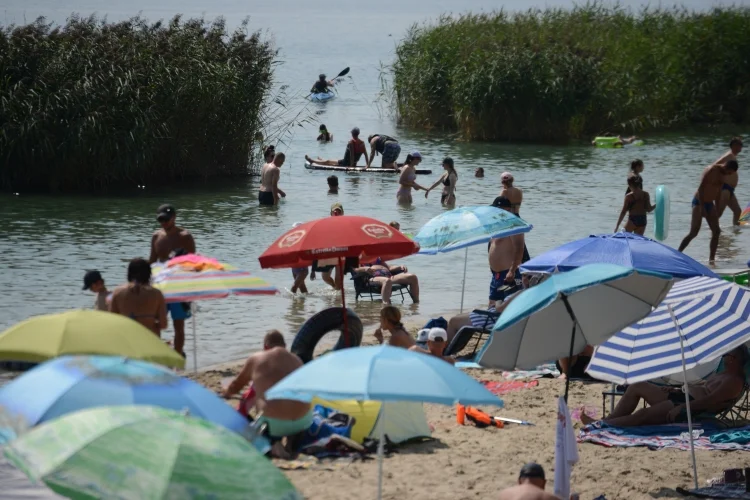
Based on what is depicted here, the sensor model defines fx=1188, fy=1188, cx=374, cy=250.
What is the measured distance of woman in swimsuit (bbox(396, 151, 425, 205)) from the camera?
24594mm

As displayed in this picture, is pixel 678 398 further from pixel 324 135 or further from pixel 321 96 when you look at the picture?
pixel 321 96

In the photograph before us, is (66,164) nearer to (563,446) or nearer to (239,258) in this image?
(239,258)

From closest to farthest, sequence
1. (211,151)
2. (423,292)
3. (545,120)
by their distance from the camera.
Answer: (423,292) < (211,151) < (545,120)

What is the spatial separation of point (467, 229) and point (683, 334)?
4.15 metres

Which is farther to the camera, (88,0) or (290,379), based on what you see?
(88,0)

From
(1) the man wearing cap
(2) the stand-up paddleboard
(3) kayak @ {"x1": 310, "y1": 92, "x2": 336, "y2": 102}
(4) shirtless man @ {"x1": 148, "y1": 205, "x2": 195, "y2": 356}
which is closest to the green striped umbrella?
(1) the man wearing cap

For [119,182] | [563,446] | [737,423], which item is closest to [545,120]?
[119,182]

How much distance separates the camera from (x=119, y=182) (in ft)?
84.2

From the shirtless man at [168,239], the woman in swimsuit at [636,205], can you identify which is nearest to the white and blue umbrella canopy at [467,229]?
the shirtless man at [168,239]

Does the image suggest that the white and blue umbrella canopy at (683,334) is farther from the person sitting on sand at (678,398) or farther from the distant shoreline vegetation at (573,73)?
the distant shoreline vegetation at (573,73)

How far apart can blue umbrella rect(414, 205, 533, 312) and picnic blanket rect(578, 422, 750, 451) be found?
3580 mm

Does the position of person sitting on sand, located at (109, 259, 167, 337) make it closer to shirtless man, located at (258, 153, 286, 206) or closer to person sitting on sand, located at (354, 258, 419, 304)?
person sitting on sand, located at (354, 258, 419, 304)

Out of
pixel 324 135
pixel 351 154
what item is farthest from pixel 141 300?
pixel 324 135

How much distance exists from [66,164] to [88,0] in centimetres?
12374
